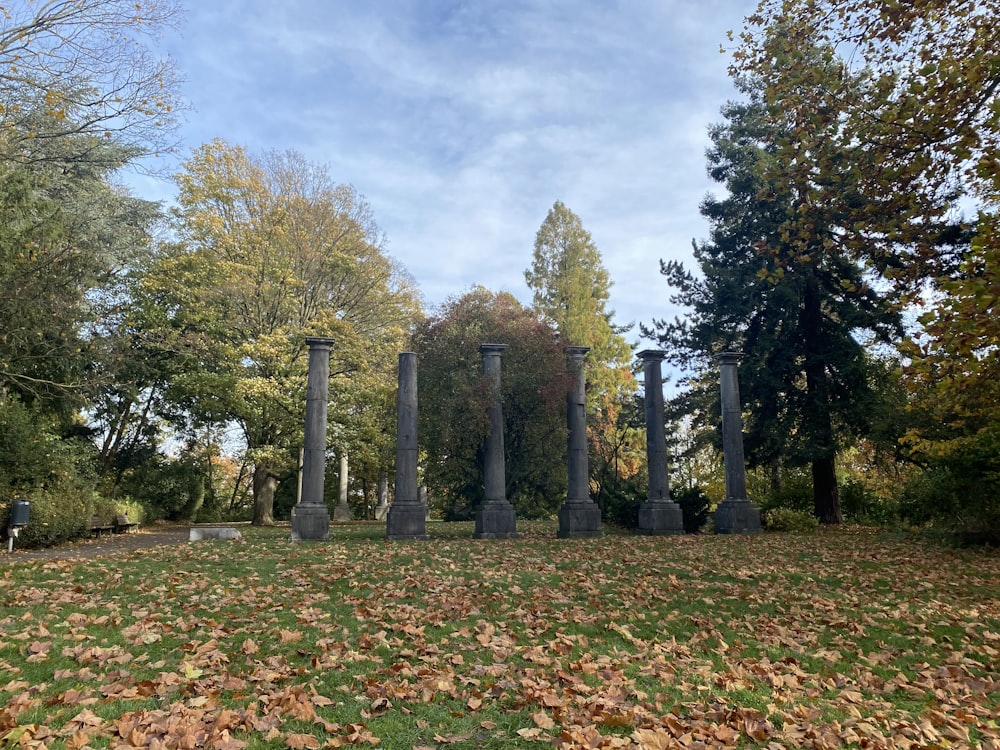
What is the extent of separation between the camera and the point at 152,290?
76.4 feet

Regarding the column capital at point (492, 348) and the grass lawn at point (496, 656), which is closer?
the grass lawn at point (496, 656)

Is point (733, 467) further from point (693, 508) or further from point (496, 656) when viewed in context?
point (496, 656)

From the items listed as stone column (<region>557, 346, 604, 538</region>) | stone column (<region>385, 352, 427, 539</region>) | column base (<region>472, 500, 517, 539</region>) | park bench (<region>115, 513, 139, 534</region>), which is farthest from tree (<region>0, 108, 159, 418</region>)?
stone column (<region>557, 346, 604, 538</region>)

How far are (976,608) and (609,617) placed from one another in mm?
4488

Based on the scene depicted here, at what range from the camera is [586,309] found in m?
34.1

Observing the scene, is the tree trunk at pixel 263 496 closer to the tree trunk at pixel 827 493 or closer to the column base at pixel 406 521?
the column base at pixel 406 521

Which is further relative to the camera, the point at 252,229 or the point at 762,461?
the point at 252,229

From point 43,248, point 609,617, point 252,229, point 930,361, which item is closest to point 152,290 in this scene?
point 252,229

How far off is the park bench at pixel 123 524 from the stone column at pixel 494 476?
482 inches

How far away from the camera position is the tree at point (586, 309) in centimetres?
3284

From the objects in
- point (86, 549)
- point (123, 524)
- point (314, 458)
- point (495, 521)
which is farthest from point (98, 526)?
point (495, 521)

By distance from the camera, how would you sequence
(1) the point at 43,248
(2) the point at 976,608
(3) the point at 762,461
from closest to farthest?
(2) the point at 976,608
(1) the point at 43,248
(3) the point at 762,461

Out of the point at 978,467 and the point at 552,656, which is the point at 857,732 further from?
the point at 978,467

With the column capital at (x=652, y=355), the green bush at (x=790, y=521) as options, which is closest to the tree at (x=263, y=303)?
the column capital at (x=652, y=355)
